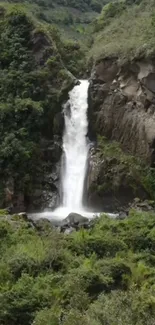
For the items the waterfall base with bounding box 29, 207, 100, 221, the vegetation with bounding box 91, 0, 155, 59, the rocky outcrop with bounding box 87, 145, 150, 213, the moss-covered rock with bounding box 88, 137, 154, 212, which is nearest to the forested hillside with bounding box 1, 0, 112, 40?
the vegetation with bounding box 91, 0, 155, 59

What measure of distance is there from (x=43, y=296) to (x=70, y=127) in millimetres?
20881

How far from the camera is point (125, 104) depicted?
35281 millimetres

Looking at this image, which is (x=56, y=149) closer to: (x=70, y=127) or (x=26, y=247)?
(x=70, y=127)

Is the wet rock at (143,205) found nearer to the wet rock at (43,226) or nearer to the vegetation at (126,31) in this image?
the wet rock at (43,226)

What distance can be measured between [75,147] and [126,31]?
10.4m

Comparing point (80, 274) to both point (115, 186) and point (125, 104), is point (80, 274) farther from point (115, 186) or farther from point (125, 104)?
point (125, 104)

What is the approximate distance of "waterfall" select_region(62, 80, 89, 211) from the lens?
3378 cm

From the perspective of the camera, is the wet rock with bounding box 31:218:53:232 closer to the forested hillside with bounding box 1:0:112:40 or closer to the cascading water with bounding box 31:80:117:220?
the cascading water with bounding box 31:80:117:220

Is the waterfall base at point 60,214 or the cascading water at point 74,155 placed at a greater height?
the cascading water at point 74,155

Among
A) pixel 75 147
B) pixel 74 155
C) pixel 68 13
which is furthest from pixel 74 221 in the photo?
pixel 68 13

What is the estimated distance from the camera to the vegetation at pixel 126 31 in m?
35.4

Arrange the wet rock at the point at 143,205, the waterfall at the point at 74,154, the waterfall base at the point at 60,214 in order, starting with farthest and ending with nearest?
the waterfall at the point at 74,154 < the waterfall base at the point at 60,214 < the wet rock at the point at 143,205

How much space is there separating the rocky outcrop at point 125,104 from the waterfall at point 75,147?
0.67 meters

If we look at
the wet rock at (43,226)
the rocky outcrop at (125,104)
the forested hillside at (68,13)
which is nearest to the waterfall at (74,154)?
the rocky outcrop at (125,104)
